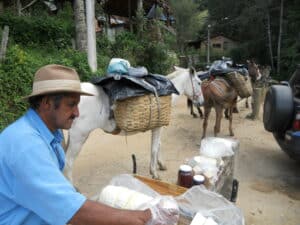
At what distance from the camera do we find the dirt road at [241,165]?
13.4 feet

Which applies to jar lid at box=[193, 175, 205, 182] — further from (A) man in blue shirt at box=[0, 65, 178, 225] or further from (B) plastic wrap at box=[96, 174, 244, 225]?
(A) man in blue shirt at box=[0, 65, 178, 225]

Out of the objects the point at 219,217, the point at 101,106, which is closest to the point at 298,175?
the point at 101,106

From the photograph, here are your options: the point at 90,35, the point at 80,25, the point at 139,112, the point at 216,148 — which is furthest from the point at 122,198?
the point at 80,25

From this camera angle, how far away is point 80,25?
1121 cm

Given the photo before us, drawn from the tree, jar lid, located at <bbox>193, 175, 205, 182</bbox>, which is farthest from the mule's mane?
the tree

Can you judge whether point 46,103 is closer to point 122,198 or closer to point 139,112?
point 122,198

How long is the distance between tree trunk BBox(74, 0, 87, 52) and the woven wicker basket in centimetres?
800

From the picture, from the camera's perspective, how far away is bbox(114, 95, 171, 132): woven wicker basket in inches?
152

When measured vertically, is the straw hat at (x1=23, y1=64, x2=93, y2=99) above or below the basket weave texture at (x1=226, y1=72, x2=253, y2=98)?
above

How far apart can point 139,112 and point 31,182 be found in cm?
266

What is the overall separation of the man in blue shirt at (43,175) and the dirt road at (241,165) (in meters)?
2.82

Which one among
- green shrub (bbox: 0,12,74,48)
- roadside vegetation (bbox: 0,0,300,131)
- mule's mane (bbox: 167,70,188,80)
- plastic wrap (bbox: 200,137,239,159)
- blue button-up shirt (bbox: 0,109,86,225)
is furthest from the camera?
green shrub (bbox: 0,12,74,48)

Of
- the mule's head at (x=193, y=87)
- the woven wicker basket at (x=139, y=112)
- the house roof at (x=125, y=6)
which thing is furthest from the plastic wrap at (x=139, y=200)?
the house roof at (x=125, y=6)

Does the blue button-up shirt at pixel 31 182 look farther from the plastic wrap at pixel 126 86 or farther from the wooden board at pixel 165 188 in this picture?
the plastic wrap at pixel 126 86
